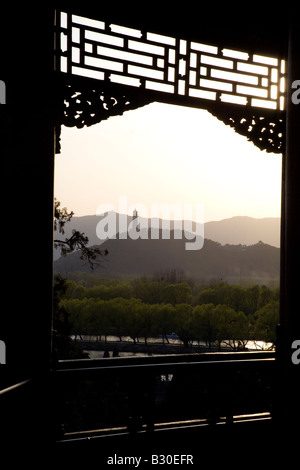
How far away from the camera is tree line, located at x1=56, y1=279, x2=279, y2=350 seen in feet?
139

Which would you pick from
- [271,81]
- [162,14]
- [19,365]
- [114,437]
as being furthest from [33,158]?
[271,81]

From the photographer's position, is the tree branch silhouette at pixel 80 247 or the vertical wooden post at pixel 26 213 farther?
the tree branch silhouette at pixel 80 247

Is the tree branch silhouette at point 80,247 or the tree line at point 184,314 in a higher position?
the tree branch silhouette at point 80,247

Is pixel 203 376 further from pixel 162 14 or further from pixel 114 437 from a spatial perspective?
pixel 162 14

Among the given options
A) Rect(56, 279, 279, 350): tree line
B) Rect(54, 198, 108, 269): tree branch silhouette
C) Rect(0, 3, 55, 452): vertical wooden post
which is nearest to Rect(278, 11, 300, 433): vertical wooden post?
Rect(0, 3, 55, 452): vertical wooden post

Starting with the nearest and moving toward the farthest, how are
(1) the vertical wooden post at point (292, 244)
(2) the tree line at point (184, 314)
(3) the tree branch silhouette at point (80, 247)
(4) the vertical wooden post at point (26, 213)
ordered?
(4) the vertical wooden post at point (26, 213)
(1) the vertical wooden post at point (292, 244)
(3) the tree branch silhouette at point (80, 247)
(2) the tree line at point (184, 314)

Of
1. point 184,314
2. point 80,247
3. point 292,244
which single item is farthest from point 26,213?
point 184,314

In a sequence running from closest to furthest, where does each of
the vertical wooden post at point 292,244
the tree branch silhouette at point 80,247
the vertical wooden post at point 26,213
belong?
1. the vertical wooden post at point 26,213
2. the vertical wooden post at point 292,244
3. the tree branch silhouette at point 80,247

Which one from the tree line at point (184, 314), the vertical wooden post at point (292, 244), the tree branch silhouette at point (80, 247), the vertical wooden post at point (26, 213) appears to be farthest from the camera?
the tree line at point (184, 314)

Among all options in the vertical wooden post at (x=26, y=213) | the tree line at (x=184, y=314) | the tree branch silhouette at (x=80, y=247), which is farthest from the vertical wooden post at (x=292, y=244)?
the tree line at (x=184, y=314)

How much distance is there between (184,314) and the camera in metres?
47.0

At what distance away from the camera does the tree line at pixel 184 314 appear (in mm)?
42406

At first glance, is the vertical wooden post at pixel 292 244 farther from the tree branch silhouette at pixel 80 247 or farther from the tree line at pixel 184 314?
the tree line at pixel 184 314

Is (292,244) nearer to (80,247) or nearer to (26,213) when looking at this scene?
(26,213)
